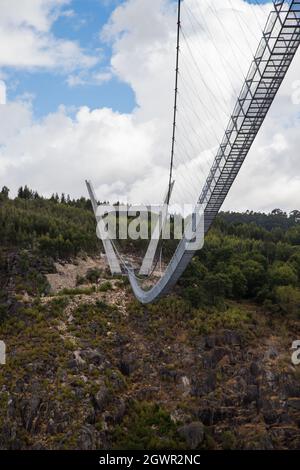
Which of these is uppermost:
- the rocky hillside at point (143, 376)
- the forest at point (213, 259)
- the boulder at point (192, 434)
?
the forest at point (213, 259)

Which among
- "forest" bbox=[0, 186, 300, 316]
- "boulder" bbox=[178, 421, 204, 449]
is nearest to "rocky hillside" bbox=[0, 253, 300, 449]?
"boulder" bbox=[178, 421, 204, 449]

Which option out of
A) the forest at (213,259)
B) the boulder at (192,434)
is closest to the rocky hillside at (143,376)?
the boulder at (192,434)

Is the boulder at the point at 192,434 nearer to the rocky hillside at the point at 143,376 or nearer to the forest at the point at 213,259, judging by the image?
the rocky hillside at the point at 143,376

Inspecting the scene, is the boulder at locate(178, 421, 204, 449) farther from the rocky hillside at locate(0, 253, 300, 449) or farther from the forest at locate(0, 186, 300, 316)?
the forest at locate(0, 186, 300, 316)

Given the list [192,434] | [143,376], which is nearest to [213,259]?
[143,376]

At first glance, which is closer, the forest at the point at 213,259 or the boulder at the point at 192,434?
the boulder at the point at 192,434

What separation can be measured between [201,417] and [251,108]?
34.0 feet

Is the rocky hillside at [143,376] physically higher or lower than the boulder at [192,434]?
higher

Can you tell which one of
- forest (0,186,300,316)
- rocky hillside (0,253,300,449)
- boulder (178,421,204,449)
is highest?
forest (0,186,300,316)

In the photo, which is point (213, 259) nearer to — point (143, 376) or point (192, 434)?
point (143, 376)
